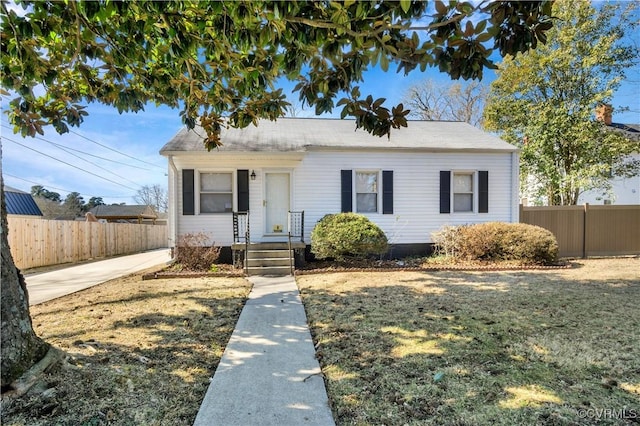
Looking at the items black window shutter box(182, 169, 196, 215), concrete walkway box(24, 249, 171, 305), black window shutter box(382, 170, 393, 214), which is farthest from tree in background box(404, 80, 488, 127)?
concrete walkway box(24, 249, 171, 305)

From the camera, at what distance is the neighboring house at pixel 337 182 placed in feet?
32.0

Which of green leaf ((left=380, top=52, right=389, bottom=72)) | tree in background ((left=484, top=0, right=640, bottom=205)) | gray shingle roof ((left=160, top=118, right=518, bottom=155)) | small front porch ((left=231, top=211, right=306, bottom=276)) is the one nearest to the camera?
green leaf ((left=380, top=52, right=389, bottom=72))

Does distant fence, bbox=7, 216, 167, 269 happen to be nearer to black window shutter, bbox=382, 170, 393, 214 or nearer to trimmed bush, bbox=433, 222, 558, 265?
black window shutter, bbox=382, 170, 393, 214

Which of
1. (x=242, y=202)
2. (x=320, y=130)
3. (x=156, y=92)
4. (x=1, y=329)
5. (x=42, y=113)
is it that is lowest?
(x=1, y=329)

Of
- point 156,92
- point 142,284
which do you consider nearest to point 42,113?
point 156,92

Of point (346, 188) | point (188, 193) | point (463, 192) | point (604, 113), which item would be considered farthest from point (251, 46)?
point (604, 113)

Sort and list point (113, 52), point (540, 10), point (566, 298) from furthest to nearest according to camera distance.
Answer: point (566, 298)
point (113, 52)
point (540, 10)

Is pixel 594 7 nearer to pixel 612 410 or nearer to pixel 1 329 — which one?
pixel 612 410

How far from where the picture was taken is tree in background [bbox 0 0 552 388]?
2727 mm

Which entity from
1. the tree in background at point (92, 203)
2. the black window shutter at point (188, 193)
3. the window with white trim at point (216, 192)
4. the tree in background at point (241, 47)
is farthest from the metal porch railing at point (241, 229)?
the tree in background at point (92, 203)

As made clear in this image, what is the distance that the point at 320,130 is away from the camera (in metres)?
11.8

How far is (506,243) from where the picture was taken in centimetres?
907

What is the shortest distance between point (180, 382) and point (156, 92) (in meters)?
4.18

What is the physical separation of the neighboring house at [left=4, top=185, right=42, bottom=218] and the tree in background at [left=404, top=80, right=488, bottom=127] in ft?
79.3
